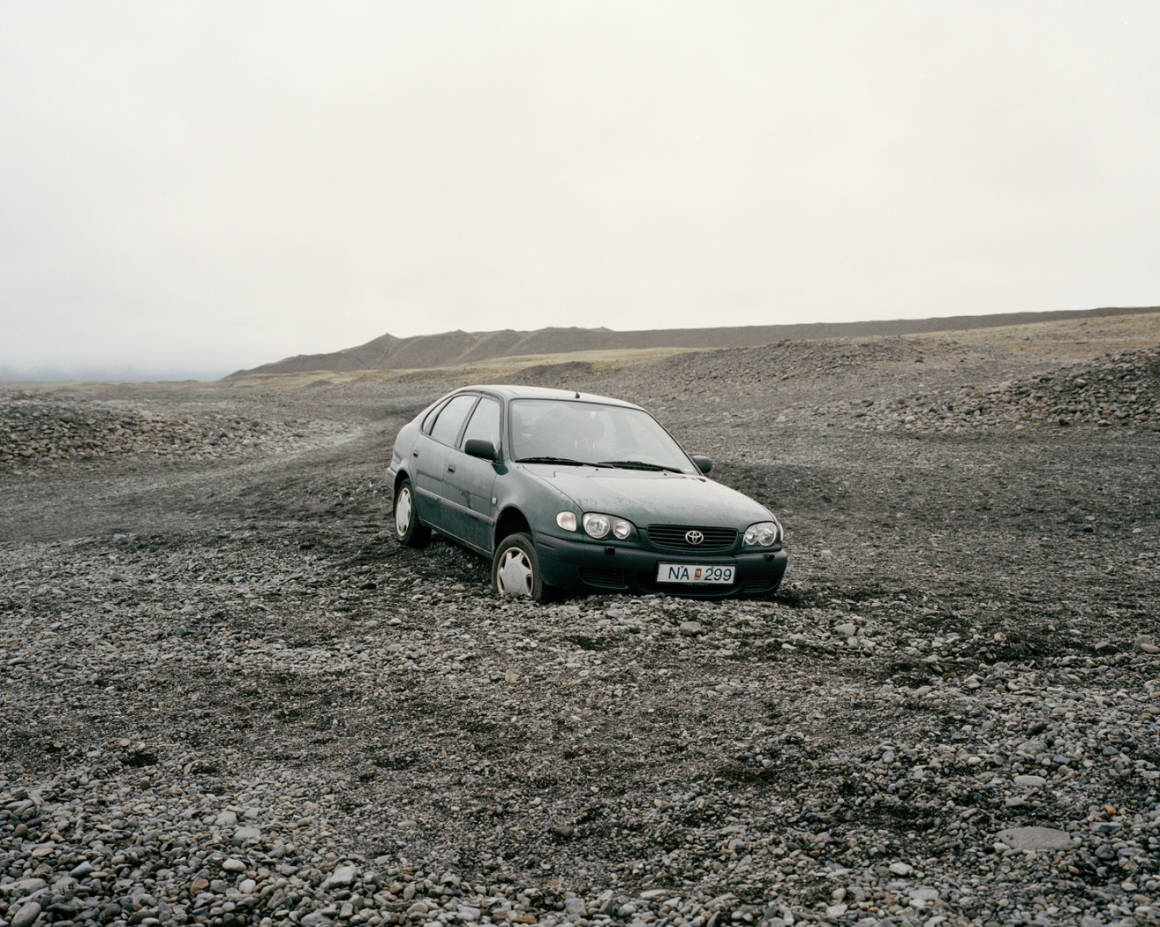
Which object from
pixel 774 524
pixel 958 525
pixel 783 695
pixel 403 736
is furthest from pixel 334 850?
pixel 958 525

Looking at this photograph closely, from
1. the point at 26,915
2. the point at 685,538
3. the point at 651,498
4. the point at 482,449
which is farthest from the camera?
the point at 482,449

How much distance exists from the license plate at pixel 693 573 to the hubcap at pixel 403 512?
3.29 meters

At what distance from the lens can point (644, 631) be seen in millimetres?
5270

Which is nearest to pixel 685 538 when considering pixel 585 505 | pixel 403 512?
pixel 585 505

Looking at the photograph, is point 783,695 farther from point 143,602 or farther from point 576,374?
point 576,374

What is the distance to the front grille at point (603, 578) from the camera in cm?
561

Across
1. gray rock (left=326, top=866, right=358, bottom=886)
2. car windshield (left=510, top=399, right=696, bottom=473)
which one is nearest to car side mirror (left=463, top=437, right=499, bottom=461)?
car windshield (left=510, top=399, right=696, bottom=473)

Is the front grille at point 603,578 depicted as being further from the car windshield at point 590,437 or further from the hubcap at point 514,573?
the car windshield at point 590,437

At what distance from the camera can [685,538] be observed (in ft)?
18.7

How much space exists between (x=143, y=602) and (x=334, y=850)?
13.6 ft

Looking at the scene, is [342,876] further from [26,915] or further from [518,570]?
[518,570]

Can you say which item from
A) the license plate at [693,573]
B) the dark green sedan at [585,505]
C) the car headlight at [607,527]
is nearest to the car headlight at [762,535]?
the dark green sedan at [585,505]

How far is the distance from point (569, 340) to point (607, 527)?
12590 cm

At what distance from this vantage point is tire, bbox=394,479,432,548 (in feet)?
26.2
